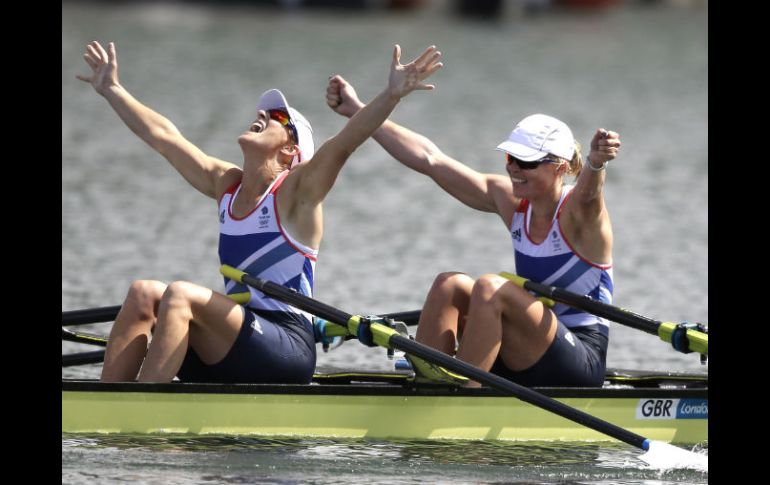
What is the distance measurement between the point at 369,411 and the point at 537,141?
6.00 feet

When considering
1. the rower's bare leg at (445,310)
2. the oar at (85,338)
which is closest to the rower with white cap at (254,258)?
the rower's bare leg at (445,310)

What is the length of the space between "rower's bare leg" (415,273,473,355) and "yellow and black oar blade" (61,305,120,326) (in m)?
2.02

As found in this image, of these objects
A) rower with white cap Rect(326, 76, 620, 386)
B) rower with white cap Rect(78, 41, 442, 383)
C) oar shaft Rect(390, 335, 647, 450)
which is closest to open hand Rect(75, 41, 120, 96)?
rower with white cap Rect(78, 41, 442, 383)

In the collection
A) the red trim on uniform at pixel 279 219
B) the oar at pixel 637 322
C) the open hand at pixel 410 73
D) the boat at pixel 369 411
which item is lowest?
the boat at pixel 369 411

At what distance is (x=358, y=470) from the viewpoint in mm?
8500

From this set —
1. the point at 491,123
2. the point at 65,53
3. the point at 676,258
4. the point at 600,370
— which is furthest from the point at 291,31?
the point at 600,370

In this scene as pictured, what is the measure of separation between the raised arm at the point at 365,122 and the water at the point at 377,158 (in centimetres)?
153

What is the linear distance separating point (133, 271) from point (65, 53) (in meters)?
20.9

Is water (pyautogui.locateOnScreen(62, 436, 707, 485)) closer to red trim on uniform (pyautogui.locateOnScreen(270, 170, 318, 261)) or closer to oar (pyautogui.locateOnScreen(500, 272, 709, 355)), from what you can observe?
oar (pyautogui.locateOnScreen(500, 272, 709, 355))

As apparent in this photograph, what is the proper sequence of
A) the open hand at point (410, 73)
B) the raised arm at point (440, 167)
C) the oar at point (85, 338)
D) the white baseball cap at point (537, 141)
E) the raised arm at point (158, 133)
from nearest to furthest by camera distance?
the open hand at point (410, 73) → the white baseball cap at point (537, 141) → the raised arm at point (158, 133) → the raised arm at point (440, 167) → the oar at point (85, 338)

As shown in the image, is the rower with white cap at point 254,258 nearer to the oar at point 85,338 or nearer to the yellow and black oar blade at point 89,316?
the yellow and black oar blade at point 89,316

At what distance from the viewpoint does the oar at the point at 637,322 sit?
Result: 8852 mm

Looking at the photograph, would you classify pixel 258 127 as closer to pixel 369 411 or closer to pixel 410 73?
pixel 410 73
